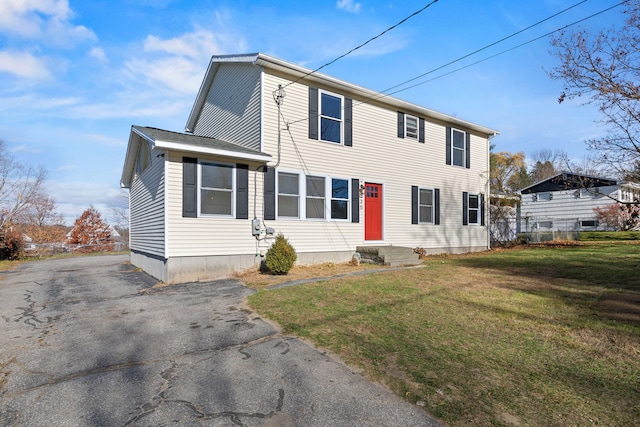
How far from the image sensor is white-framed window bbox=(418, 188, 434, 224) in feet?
48.3

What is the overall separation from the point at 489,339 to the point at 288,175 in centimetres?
786

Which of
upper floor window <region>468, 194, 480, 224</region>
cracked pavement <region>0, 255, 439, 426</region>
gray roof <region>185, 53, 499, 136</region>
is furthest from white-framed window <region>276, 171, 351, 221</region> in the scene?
upper floor window <region>468, 194, 480, 224</region>

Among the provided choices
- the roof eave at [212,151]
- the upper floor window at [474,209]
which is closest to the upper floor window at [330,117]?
the roof eave at [212,151]

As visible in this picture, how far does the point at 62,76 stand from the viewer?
13617 millimetres

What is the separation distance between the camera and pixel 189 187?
30.1ft

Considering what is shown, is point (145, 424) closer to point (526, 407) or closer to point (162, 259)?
point (526, 407)

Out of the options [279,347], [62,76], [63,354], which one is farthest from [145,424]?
[62,76]

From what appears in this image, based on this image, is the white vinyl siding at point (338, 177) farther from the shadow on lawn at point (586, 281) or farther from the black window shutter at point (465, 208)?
the shadow on lawn at point (586, 281)

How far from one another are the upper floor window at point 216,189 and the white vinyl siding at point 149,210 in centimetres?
104

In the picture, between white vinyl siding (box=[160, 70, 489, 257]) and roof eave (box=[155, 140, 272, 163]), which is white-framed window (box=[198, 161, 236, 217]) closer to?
white vinyl siding (box=[160, 70, 489, 257])

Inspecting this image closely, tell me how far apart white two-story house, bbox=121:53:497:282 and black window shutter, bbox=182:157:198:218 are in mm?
26

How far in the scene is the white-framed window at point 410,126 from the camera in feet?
46.7

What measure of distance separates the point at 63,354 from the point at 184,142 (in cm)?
587

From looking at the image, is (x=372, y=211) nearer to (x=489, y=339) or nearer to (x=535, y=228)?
(x=489, y=339)
